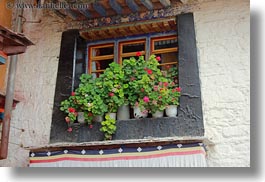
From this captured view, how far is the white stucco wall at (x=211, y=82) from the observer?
3.15m

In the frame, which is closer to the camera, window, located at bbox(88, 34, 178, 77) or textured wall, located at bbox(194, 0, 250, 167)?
textured wall, located at bbox(194, 0, 250, 167)

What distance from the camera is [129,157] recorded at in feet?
10.5

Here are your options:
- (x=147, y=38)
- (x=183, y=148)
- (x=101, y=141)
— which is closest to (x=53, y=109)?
(x=101, y=141)

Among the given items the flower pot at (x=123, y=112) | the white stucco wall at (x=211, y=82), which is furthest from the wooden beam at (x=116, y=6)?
the flower pot at (x=123, y=112)

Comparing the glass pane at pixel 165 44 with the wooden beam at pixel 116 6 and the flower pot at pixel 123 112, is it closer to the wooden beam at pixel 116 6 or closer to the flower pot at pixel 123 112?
the wooden beam at pixel 116 6

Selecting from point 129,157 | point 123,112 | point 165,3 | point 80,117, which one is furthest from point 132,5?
point 129,157

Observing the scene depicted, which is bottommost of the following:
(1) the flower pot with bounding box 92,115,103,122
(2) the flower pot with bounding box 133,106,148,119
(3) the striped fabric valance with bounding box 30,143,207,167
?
(3) the striped fabric valance with bounding box 30,143,207,167

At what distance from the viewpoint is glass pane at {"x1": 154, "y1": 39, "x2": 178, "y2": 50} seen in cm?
362

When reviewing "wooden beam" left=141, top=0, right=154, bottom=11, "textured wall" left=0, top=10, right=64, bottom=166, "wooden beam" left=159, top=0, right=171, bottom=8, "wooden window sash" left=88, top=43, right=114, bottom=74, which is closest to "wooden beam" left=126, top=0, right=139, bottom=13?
"wooden beam" left=141, top=0, right=154, bottom=11

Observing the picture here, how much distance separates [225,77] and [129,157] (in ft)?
2.86

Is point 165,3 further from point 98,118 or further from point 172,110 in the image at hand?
point 98,118

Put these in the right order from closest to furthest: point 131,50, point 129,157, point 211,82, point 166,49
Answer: point 129,157, point 211,82, point 166,49, point 131,50

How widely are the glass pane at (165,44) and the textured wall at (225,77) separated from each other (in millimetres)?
213

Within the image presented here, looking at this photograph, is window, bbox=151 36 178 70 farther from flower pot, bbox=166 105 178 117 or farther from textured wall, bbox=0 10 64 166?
textured wall, bbox=0 10 64 166
